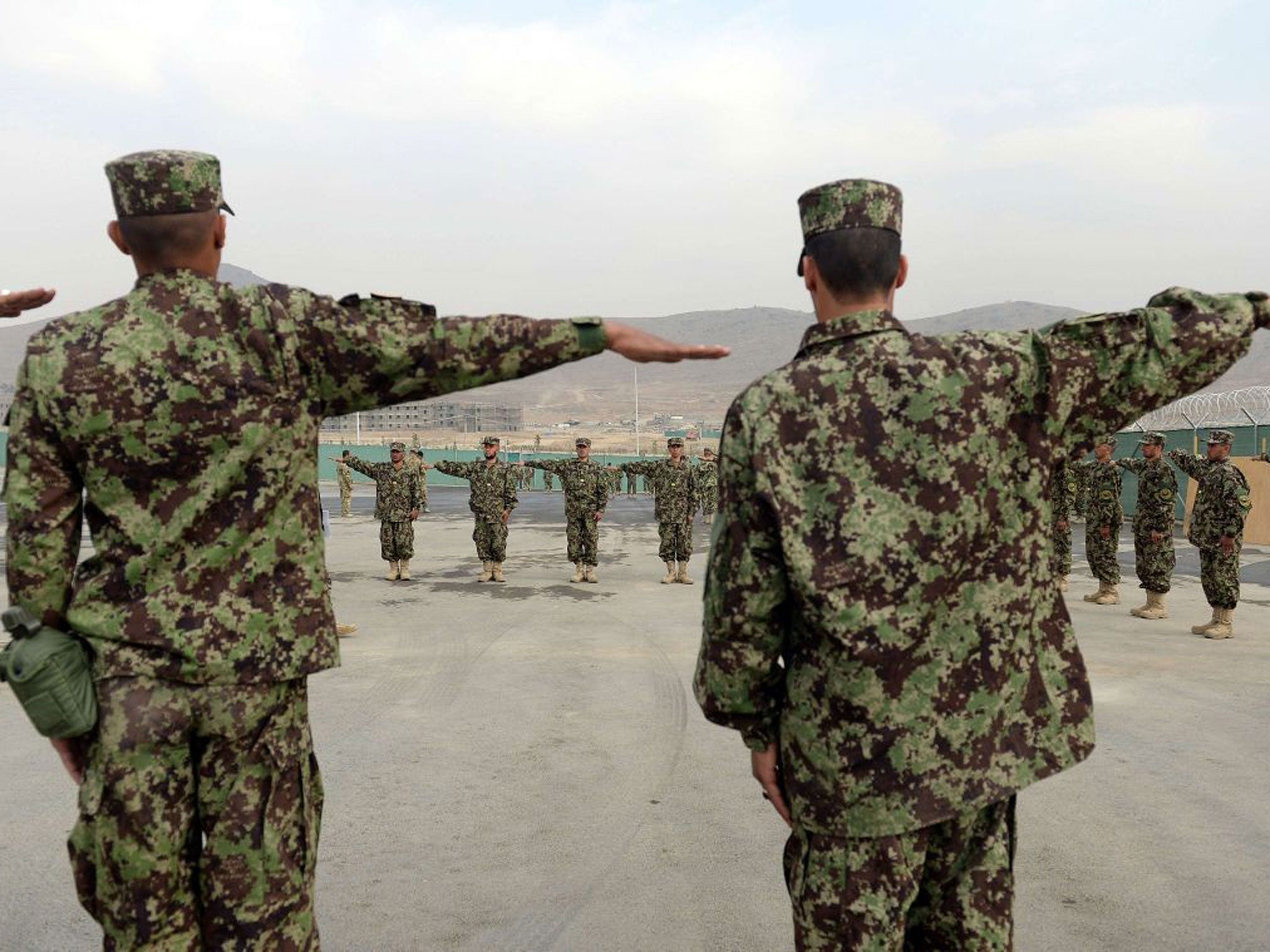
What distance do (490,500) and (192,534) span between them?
1040 cm

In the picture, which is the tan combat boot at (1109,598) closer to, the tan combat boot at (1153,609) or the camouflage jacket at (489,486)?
the tan combat boot at (1153,609)

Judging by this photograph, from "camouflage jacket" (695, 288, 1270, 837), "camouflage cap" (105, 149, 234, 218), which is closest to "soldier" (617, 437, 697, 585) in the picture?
"camouflage jacket" (695, 288, 1270, 837)

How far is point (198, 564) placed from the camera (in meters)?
1.85

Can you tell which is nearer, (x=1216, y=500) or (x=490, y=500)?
(x=1216, y=500)

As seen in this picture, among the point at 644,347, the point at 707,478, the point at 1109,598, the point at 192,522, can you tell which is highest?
the point at 644,347

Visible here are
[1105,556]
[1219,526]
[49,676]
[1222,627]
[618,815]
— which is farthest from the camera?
[1105,556]

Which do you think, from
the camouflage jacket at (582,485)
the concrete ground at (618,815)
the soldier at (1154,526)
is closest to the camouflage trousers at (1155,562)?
the soldier at (1154,526)

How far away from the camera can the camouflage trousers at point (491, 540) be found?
38.6ft

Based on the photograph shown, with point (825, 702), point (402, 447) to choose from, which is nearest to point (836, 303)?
point (825, 702)

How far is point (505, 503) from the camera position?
1222cm

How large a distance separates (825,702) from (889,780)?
19cm

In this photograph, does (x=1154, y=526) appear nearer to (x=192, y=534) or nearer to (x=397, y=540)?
(x=397, y=540)

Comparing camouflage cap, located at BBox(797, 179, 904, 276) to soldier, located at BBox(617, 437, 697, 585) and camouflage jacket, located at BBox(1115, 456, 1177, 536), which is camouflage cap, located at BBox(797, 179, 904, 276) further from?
soldier, located at BBox(617, 437, 697, 585)

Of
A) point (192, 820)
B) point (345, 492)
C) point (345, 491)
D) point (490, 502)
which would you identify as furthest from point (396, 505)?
point (345, 492)
